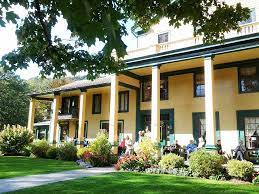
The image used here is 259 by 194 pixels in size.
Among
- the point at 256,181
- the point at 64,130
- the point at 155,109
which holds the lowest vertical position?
the point at 256,181

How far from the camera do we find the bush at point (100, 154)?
16.7 metres

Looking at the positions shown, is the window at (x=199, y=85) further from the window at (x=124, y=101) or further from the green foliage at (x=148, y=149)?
the window at (x=124, y=101)

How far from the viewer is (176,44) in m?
18.1

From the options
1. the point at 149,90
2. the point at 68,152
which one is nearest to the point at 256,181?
the point at 149,90

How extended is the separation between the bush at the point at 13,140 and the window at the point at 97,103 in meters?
5.94

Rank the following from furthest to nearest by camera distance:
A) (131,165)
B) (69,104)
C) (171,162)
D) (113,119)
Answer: (69,104) < (113,119) < (131,165) < (171,162)

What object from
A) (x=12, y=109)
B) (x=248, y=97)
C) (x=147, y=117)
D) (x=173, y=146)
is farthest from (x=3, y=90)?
(x=248, y=97)

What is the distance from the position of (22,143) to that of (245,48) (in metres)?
18.1

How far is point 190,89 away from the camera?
66.8 feet

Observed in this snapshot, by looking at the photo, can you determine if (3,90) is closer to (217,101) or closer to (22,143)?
(22,143)

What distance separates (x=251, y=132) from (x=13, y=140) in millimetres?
17469

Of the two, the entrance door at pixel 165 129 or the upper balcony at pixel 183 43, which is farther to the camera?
the entrance door at pixel 165 129

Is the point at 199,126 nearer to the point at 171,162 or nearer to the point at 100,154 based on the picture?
the point at 171,162

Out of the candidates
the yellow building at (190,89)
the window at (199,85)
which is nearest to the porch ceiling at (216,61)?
the yellow building at (190,89)
